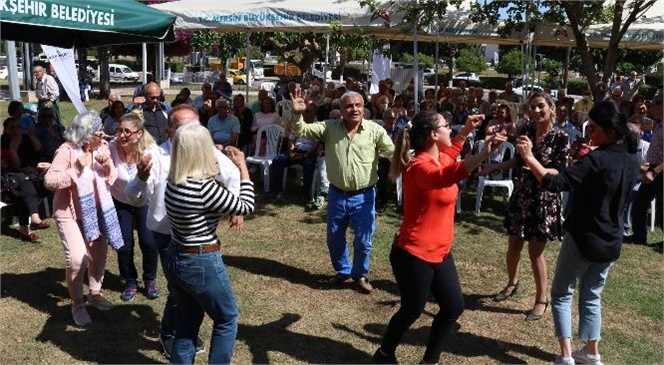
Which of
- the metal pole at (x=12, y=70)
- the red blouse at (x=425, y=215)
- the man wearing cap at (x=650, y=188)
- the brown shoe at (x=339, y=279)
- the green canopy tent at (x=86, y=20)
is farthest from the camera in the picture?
the metal pole at (x=12, y=70)

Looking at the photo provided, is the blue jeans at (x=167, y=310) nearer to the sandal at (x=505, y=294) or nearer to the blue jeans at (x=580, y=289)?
the blue jeans at (x=580, y=289)

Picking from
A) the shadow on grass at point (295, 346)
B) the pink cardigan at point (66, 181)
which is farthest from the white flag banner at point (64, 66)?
the shadow on grass at point (295, 346)

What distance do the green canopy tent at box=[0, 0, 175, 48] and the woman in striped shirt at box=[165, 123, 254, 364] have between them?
2.49 metres

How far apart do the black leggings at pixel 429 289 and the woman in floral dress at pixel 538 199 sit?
110cm

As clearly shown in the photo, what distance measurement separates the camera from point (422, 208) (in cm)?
365

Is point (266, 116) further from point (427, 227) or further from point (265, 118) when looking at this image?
point (427, 227)

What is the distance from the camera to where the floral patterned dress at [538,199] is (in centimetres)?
448

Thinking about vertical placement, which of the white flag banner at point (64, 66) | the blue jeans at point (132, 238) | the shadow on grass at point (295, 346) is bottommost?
the shadow on grass at point (295, 346)

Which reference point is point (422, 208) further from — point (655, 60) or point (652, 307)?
point (655, 60)

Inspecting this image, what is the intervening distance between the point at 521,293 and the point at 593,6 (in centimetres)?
520

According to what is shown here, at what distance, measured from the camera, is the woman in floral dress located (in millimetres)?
4492

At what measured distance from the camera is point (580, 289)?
12.9 feet

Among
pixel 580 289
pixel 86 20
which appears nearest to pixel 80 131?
pixel 86 20

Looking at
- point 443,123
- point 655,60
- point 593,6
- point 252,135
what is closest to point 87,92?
point 252,135
